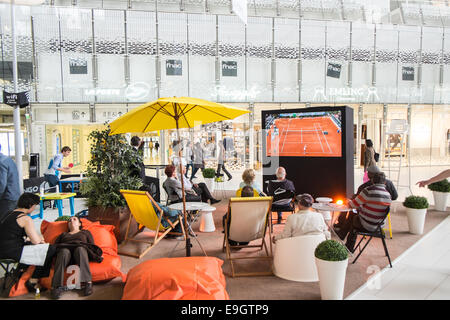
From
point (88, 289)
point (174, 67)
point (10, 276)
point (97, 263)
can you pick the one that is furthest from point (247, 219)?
point (174, 67)

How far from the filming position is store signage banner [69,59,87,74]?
14609 mm

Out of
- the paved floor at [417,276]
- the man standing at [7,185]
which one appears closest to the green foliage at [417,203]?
the paved floor at [417,276]

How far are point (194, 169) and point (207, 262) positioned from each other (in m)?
8.27

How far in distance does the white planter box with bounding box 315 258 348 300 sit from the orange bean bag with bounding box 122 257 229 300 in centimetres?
100

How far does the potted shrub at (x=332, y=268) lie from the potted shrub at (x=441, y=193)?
222 inches

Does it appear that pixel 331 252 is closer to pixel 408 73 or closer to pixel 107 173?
pixel 107 173

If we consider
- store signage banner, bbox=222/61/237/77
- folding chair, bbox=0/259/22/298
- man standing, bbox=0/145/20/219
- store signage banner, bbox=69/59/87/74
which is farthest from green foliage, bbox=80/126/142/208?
store signage banner, bbox=222/61/237/77

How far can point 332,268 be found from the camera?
327cm

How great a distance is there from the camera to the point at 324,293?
3.36m

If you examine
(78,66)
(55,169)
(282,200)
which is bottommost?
(282,200)

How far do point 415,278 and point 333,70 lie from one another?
14.0 meters

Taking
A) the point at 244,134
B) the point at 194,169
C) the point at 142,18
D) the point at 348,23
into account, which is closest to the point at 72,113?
the point at 142,18

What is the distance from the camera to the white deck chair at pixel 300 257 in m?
3.78
